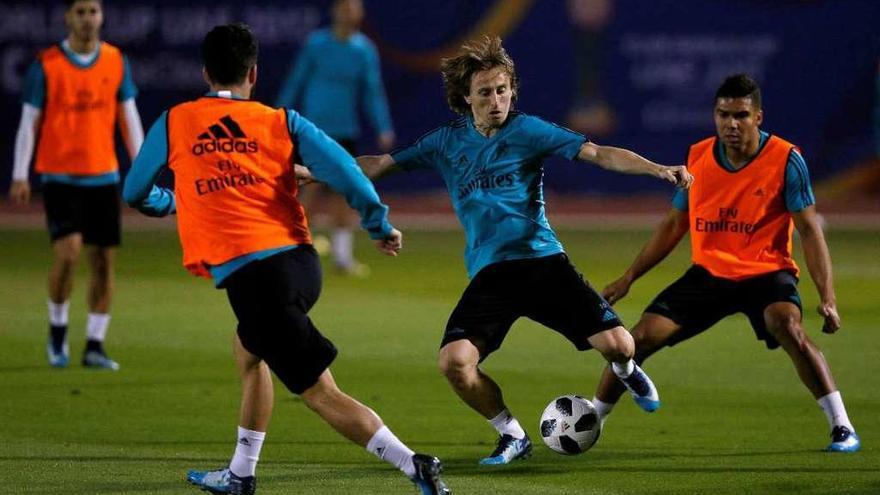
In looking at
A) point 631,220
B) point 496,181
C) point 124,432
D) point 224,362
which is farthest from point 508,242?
point 631,220

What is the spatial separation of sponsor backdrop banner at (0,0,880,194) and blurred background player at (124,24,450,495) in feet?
61.6

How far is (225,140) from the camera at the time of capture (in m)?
7.23

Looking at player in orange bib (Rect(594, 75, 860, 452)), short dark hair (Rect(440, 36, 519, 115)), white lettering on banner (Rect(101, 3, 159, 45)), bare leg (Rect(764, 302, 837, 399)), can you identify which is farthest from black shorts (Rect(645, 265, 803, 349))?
white lettering on banner (Rect(101, 3, 159, 45))

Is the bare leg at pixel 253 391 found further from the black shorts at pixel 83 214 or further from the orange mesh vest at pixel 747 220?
the black shorts at pixel 83 214

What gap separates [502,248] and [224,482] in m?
1.81

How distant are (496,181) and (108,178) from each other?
15.0ft

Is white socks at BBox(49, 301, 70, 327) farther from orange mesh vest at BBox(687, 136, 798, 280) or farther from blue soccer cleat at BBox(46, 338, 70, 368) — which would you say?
orange mesh vest at BBox(687, 136, 798, 280)

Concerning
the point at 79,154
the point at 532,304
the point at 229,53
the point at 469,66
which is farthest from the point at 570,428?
the point at 79,154

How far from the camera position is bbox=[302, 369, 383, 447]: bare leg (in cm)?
725

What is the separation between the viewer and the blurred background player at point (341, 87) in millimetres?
18359

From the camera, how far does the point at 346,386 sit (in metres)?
11.2

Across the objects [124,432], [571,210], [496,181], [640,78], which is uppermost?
[496,181]

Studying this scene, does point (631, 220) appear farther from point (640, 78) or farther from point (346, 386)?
point (346, 386)

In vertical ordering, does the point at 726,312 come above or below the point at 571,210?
above
